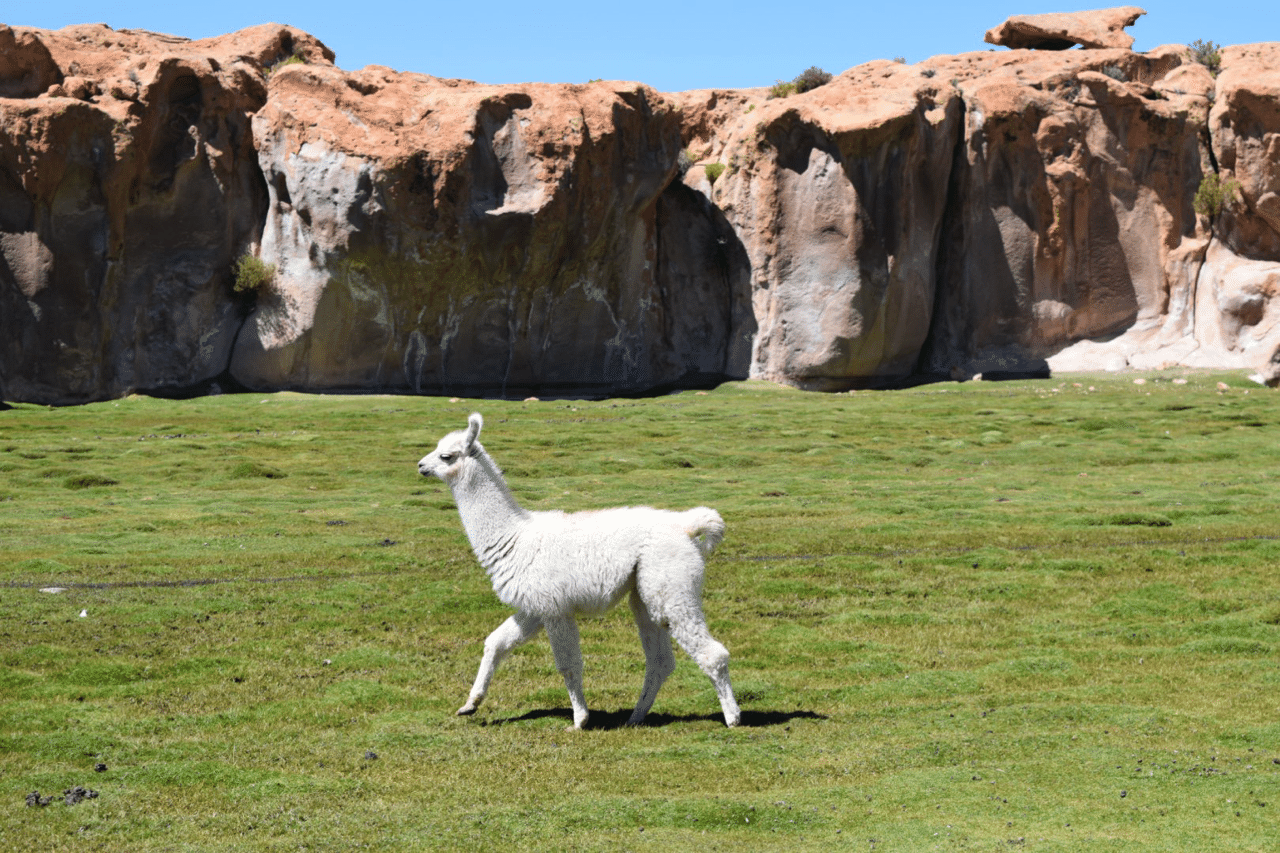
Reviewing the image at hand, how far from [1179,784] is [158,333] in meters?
44.1

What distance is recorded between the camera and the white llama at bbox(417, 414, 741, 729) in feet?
37.7

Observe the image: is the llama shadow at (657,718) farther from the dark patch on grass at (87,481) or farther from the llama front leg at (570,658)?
the dark patch on grass at (87,481)

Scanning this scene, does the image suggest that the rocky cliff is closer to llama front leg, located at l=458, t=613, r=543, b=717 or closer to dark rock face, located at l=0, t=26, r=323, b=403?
dark rock face, located at l=0, t=26, r=323, b=403

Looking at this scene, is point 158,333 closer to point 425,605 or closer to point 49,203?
point 49,203

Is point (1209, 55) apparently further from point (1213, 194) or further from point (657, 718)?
point (657, 718)

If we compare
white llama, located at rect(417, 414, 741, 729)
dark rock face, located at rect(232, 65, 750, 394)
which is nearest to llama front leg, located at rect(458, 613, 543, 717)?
white llama, located at rect(417, 414, 741, 729)

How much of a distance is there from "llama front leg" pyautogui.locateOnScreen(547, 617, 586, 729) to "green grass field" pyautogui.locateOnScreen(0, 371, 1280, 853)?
236 millimetres

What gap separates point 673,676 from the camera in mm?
13773

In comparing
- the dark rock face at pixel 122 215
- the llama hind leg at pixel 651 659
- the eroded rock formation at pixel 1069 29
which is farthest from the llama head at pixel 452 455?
the eroded rock formation at pixel 1069 29

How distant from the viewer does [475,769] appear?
10586 mm

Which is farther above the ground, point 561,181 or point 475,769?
point 561,181

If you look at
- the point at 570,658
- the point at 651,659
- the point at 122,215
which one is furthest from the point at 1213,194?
the point at 570,658

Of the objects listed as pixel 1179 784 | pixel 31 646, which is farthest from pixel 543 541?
pixel 31 646

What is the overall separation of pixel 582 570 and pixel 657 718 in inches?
62.0
